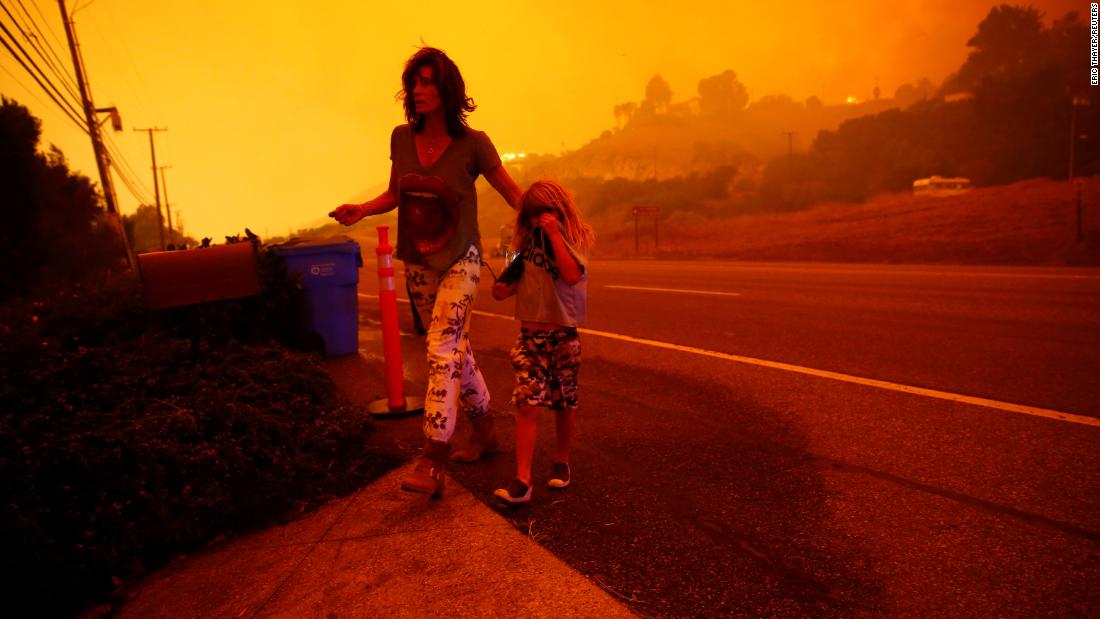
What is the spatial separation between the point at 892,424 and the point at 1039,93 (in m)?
61.9

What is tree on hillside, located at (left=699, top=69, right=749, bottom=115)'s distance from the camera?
179750 millimetres

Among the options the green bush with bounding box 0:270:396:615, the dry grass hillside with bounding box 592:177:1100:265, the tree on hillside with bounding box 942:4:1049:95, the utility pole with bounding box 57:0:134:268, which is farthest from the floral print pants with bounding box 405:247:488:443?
the tree on hillside with bounding box 942:4:1049:95

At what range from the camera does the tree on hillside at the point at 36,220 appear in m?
29.1

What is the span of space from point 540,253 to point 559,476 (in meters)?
1.19

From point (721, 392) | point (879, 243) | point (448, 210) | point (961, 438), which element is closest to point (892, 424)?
point (961, 438)

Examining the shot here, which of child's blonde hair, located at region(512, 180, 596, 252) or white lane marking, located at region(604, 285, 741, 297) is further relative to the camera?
white lane marking, located at region(604, 285, 741, 297)

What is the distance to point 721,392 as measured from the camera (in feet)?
17.1

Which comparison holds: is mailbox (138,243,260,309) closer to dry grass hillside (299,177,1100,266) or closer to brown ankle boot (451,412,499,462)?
brown ankle boot (451,412,499,462)

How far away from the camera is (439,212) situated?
3.53m

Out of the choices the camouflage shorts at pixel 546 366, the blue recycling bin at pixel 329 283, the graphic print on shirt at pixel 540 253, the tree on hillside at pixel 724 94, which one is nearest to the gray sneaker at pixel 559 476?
the camouflage shorts at pixel 546 366

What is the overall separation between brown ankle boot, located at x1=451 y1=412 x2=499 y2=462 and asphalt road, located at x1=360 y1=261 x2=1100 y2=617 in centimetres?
12

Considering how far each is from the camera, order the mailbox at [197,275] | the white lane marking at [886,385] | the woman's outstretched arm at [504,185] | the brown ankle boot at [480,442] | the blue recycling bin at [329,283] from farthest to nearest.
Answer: the blue recycling bin at [329,283]
the mailbox at [197,275]
the white lane marking at [886,385]
the brown ankle boot at [480,442]
the woman's outstretched arm at [504,185]

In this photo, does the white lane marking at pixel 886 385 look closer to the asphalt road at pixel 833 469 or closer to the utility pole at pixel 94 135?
the asphalt road at pixel 833 469

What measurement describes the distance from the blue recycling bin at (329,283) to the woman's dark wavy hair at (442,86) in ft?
13.1
